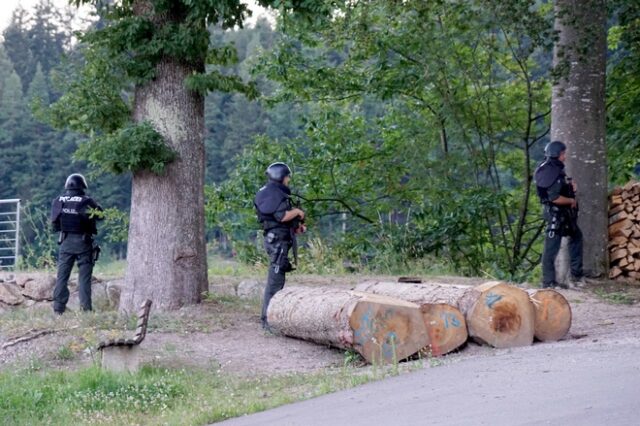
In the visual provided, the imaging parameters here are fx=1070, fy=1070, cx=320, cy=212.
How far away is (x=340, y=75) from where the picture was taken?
21500 millimetres

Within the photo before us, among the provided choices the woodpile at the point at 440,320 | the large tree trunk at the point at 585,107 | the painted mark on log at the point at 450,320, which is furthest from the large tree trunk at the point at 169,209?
the large tree trunk at the point at 585,107

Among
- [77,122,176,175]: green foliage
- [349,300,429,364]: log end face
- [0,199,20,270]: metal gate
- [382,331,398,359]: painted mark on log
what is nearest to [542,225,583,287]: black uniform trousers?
[349,300,429,364]: log end face

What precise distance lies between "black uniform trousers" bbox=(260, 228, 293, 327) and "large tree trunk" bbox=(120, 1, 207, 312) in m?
1.32

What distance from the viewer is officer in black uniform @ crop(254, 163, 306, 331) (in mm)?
13016

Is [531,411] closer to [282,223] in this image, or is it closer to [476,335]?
[476,335]

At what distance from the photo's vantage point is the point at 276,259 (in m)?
13.1

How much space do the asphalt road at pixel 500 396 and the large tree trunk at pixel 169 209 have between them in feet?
17.6

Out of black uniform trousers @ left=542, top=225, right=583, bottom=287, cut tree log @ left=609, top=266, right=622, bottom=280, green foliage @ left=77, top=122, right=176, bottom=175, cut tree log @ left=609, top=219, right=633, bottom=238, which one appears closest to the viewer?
green foliage @ left=77, top=122, right=176, bottom=175

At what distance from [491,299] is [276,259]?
3.30 m

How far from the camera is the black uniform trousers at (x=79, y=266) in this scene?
1490 cm

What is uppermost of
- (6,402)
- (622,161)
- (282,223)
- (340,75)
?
(340,75)

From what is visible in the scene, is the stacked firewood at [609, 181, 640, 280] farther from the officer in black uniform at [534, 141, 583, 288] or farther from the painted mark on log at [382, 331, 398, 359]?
the painted mark on log at [382, 331, 398, 359]

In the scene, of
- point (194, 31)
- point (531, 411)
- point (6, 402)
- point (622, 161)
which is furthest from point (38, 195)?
point (531, 411)

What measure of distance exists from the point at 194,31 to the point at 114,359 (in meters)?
4.93
